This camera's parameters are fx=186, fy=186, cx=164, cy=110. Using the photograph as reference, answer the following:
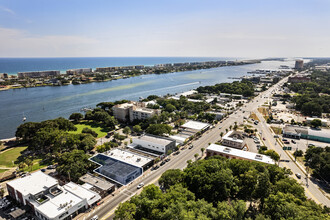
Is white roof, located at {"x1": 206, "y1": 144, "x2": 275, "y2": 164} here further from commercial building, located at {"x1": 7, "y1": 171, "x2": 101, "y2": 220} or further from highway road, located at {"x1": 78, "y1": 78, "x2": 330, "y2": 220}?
commercial building, located at {"x1": 7, "y1": 171, "x2": 101, "y2": 220}

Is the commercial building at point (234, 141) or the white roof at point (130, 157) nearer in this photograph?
the white roof at point (130, 157)

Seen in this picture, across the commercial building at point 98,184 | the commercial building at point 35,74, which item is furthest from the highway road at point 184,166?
the commercial building at point 35,74

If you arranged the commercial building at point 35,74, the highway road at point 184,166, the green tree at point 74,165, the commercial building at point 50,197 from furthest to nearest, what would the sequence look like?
the commercial building at point 35,74 < the green tree at point 74,165 < the highway road at point 184,166 < the commercial building at point 50,197

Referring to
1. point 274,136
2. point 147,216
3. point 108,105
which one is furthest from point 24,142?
point 274,136

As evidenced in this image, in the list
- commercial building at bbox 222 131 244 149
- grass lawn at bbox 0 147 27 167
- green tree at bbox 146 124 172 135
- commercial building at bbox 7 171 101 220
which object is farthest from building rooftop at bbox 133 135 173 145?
grass lawn at bbox 0 147 27 167

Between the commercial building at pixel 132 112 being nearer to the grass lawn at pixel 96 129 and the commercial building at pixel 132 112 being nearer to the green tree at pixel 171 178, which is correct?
the grass lawn at pixel 96 129

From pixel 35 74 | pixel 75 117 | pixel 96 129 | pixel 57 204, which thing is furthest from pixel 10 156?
pixel 35 74
